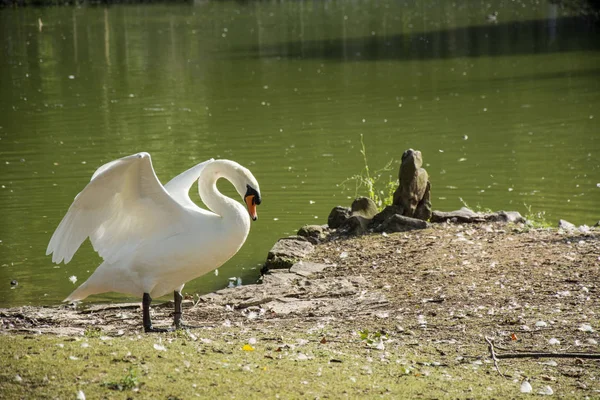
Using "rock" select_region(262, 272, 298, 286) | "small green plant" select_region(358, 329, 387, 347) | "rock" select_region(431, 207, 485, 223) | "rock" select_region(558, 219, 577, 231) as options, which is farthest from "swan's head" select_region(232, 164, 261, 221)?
"rock" select_region(558, 219, 577, 231)

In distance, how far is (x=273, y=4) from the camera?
2052 inches

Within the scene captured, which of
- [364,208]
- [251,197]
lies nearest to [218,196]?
[251,197]

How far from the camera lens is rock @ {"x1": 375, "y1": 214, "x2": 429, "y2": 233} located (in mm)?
10352

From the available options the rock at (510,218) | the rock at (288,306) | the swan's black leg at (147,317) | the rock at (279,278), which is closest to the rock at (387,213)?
the rock at (510,218)

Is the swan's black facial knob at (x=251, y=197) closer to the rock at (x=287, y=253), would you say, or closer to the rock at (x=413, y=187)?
the rock at (x=287, y=253)

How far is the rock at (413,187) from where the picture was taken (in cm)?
1042

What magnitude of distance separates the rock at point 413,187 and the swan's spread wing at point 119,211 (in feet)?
13.1

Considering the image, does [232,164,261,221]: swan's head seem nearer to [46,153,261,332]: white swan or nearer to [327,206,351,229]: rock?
[46,153,261,332]: white swan

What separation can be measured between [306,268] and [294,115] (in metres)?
11.1

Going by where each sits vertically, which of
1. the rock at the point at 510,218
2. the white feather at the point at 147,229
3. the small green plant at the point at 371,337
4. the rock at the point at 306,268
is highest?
the white feather at the point at 147,229

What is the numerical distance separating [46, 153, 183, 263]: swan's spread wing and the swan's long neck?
31 centimetres

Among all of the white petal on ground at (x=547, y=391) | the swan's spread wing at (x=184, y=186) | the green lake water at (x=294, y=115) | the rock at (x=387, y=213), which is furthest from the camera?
the green lake water at (x=294, y=115)

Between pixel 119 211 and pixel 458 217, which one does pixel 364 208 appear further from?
pixel 119 211

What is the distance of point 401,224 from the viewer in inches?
409
